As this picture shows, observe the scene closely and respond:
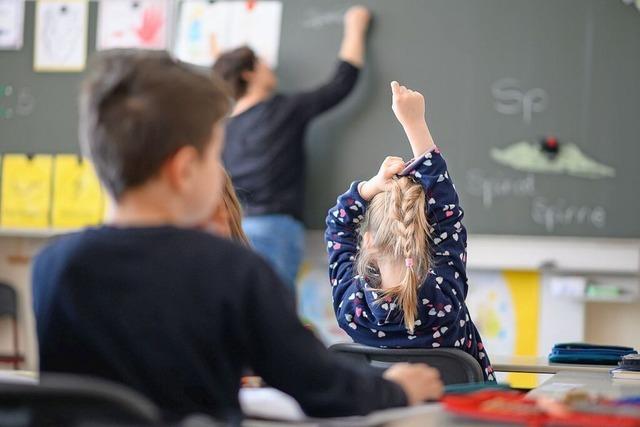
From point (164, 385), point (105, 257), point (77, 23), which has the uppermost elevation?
point (77, 23)

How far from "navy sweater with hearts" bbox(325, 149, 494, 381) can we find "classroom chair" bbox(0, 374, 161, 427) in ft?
3.77

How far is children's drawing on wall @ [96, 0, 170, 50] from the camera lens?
4996 mm

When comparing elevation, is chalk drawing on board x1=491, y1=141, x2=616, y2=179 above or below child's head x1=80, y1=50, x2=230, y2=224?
below

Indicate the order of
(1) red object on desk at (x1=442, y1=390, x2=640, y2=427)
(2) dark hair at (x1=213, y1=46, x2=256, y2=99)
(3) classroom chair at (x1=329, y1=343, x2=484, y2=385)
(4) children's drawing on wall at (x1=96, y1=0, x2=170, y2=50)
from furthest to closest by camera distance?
1. (4) children's drawing on wall at (x1=96, y1=0, x2=170, y2=50)
2. (2) dark hair at (x1=213, y1=46, x2=256, y2=99)
3. (3) classroom chair at (x1=329, y1=343, x2=484, y2=385)
4. (1) red object on desk at (x1=442, y1=390, x2=640, y2=427)

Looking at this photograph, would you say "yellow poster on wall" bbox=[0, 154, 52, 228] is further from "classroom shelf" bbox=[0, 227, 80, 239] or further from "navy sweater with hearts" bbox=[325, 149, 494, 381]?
"navy sweater with hearts" bbox=[325, 149, 494, 381]

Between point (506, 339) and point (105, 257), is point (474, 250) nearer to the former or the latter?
point (506, 339)

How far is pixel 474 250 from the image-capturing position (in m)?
4.40

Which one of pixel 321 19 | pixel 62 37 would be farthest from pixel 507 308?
pixel 62 37

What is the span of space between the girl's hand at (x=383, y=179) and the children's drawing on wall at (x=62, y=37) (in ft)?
10.3

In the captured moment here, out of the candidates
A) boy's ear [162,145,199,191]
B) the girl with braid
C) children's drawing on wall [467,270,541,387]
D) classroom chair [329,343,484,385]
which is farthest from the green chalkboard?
boy's ear [162,145,199,191]

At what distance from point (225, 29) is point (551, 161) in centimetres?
166

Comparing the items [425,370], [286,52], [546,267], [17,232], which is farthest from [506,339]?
[425,370]

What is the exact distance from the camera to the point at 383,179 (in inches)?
84.8

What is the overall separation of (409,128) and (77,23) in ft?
11.3
